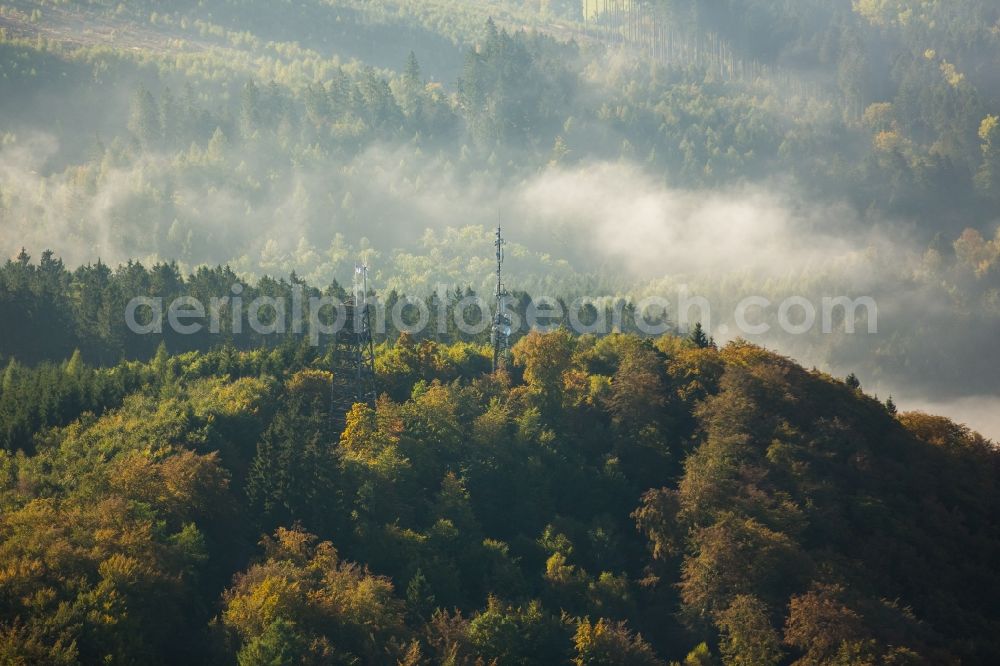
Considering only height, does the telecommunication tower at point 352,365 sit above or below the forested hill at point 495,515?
above

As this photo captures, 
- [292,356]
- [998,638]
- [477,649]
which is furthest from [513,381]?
[998,638]

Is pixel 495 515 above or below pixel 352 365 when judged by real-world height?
below

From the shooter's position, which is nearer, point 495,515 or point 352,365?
point 495,515

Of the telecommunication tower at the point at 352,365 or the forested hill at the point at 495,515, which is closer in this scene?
the forested hill at the point at 495,515

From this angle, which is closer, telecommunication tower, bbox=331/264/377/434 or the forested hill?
the forested hill
